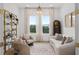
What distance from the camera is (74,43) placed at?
384 cm

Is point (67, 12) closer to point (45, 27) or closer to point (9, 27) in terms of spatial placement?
point (45, 27)

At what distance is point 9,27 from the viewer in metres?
3.86

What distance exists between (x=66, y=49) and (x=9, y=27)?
1362 millimetres

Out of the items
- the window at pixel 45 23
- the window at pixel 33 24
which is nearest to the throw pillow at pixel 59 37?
the window at pixel 45 23

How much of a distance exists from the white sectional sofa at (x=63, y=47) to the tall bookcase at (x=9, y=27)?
0.88 m

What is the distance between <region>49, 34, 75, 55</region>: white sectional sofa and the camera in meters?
3.84

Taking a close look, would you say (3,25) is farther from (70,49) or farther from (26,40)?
(70,49)

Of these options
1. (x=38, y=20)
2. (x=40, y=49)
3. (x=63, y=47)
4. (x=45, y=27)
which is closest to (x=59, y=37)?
(x=63, y=47)

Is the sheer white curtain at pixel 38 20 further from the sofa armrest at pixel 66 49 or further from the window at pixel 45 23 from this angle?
the sofa armrest at pixel 66 49

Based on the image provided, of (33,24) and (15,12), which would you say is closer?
(15,12)

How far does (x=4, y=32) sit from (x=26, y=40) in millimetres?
537

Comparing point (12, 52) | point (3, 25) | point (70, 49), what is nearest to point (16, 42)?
point (12, 52)

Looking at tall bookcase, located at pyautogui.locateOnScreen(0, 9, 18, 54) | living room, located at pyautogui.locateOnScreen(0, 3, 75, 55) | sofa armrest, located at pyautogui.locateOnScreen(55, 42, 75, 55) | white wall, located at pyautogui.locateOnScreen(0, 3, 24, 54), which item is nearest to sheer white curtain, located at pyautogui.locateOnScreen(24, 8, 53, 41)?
living room, located at pyautogui.locateOnScreen(0, 3, 75, 55)

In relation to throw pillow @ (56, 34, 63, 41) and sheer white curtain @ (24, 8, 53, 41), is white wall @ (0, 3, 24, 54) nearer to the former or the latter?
sheer white curtain @ (24, 8, 53, 41)
